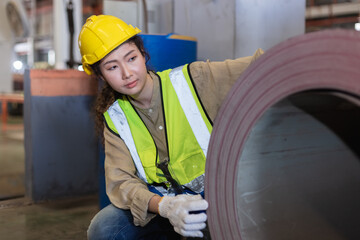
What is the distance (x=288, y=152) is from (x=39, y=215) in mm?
2275

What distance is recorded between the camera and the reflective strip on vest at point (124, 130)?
173 centimetres

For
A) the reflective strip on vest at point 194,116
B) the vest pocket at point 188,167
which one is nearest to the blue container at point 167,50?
the reflective strip on vest at point 194,116

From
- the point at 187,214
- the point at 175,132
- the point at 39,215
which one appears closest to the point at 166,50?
the point at 175,132

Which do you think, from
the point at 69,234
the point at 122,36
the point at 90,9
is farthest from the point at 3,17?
the point at 122,36

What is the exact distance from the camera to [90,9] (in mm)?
14375

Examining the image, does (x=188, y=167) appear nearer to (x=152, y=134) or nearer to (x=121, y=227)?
(x=152, y=134)

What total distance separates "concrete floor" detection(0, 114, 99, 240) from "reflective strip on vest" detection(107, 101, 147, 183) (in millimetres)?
1014

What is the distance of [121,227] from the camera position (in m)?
1.68

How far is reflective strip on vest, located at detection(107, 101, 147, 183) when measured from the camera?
1728mm

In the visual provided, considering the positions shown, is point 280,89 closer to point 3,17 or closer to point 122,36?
point 122,36

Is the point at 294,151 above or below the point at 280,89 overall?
below

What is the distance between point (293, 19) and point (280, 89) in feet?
5.75

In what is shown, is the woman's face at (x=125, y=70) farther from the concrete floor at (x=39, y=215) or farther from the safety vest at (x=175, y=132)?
the concrete floor at (x=39, y=215)

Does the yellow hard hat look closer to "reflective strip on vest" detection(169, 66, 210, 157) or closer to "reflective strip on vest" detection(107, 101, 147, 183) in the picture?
"reflective strip on vest" detection(107, 101, 147, 183)
